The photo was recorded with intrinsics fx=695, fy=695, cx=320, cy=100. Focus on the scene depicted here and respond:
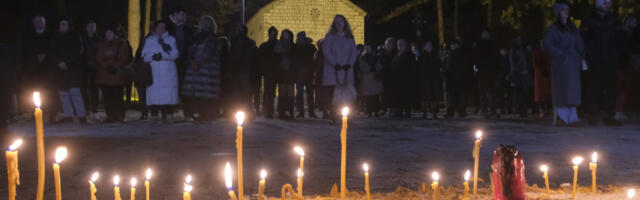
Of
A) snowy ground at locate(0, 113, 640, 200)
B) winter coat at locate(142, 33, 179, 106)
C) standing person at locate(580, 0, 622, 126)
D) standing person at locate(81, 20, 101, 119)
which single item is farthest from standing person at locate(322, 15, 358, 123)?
standing person at locate(81, 20, 101, 119)

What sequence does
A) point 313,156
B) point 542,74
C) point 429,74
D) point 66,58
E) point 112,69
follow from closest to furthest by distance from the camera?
1. point 313,156
2. point 66,58
3. point 542,74
4. point 112,69
5. point 429,74

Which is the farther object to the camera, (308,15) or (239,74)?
(308,15)

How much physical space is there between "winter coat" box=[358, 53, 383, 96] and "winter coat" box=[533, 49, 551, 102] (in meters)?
3.23

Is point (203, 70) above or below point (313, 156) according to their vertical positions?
above

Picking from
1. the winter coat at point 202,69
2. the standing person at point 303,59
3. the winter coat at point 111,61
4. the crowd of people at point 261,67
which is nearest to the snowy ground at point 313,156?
the crowd of people at point 261,67

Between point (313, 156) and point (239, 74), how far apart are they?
18.4 ft

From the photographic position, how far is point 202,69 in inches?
387

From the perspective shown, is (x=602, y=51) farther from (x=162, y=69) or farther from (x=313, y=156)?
(x=162, y=69)

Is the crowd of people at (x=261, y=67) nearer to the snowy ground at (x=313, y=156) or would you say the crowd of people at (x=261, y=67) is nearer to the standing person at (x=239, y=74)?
the standing person at (x=239, y=74)

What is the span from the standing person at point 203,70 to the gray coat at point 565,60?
4.51 meters

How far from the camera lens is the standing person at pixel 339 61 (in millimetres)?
9562

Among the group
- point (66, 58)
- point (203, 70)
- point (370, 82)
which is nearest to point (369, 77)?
point (370, 82)

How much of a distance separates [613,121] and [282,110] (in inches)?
197

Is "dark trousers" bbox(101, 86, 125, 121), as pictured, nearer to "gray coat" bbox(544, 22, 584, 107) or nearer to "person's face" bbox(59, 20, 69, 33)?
"person's face" bbox(59, 20, 69, 33)
